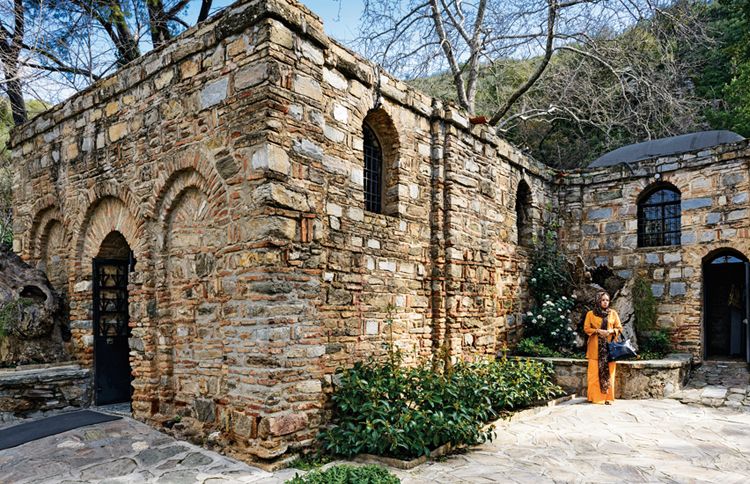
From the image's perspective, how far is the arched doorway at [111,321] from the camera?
718 centimetres

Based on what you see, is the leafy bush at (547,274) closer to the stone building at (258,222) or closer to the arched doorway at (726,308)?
the stone building at (258,222)

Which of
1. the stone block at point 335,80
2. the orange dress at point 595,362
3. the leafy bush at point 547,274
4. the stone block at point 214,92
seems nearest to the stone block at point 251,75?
the stone block at point 214,92

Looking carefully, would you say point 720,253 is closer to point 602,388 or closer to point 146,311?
point 602,388

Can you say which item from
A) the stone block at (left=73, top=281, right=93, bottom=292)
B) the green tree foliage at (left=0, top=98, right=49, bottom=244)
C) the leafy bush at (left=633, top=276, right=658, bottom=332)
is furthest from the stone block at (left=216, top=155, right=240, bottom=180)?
the green tree foliage at (left=0, top=98, right=49, bottom=244)

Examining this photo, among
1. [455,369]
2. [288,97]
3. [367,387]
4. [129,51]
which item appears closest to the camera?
[288,97]

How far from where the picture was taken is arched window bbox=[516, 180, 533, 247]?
414 inches

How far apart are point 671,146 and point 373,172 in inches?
313

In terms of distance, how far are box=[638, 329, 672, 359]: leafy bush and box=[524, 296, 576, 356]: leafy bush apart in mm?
1517

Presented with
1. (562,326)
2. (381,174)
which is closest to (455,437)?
(381,174)

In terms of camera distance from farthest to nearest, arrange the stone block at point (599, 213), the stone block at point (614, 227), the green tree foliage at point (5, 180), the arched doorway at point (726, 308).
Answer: the green tree foliage at point (5, 180)
the arched doorway at point (726, 308)
the stone block at point (599, 213)
the stone block at point (614, 227)

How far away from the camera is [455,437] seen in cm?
543

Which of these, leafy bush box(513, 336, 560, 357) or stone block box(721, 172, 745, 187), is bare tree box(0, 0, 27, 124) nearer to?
leafy bush box(513, 336, 560, 357)

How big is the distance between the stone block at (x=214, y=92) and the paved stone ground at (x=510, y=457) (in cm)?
351

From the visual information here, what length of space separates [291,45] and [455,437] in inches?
166
